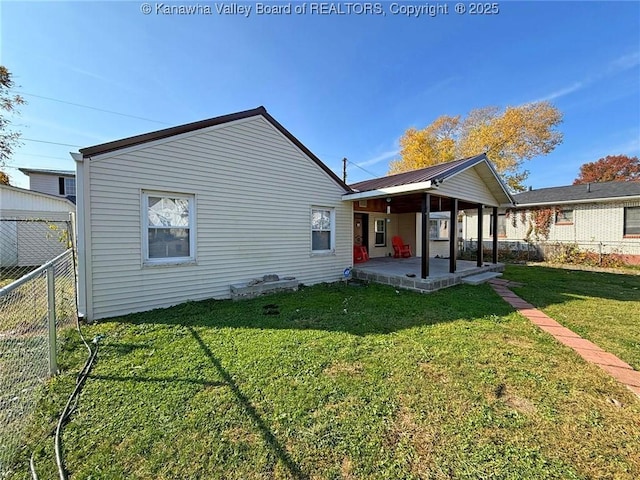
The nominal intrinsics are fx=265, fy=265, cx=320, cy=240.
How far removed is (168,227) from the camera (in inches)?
218

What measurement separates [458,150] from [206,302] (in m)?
23.7

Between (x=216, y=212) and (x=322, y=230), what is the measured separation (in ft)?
10.8

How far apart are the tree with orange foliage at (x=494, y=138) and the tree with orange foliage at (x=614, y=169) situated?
1644cm

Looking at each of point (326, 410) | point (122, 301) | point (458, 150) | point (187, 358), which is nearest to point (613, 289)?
point (326, 410)

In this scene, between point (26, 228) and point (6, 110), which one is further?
point (6, 110)

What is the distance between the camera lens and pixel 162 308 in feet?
17.5

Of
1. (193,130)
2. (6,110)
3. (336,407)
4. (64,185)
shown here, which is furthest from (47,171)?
(336,407)

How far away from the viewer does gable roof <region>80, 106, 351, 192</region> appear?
4.72 m

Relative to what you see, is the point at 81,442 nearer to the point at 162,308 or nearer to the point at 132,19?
the point at 162,308

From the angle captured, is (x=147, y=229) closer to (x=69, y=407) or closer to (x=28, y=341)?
(x=28, y=341)

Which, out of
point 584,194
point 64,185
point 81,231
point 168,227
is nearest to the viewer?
point 81,231

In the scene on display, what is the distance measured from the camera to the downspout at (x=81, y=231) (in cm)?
453

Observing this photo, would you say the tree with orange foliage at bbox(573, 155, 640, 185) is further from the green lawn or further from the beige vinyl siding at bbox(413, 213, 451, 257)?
the green lawn

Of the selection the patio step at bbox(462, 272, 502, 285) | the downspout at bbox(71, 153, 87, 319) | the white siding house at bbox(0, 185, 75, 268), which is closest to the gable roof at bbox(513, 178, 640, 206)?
the patio step at bbox(462, 272, 502, 285)
